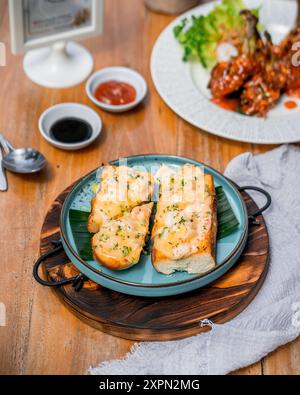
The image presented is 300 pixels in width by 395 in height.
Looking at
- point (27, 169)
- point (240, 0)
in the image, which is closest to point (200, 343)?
point (27, 169)

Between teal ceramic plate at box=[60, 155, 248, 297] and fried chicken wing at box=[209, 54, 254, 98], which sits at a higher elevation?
fried chicken wing at box=[209, 54, 254, 98]

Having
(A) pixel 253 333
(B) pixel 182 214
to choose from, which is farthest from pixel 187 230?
(A) pixel 253 333

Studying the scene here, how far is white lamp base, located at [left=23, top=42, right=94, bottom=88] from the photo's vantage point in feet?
9.86

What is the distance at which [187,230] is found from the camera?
2.07 metres

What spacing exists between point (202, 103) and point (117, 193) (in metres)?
0.88

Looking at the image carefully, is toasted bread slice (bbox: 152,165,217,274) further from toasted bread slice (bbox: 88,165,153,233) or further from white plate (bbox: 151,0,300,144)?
white plate (bbox: 151,0,300,144)

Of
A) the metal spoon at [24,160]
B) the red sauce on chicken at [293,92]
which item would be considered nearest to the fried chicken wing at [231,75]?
the red sauce on chicken at [293,92]

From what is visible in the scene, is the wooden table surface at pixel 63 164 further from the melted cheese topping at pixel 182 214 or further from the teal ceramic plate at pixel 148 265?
the melted cheese topping at pixel 182 214

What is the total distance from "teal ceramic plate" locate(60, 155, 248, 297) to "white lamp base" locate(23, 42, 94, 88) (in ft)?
2.88

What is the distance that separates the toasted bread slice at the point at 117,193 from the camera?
218 centimetres

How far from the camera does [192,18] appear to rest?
3.20m

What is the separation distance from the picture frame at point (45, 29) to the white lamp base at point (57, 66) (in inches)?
4.1

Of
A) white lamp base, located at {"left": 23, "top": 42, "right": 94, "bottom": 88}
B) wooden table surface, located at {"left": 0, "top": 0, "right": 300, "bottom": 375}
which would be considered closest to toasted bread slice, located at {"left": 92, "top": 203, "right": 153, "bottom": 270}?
wooden table surface, located at {"left": 0, "top": 0, "right": 300, "bottom": 375}

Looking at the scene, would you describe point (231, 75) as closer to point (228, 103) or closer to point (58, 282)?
point (228, 103)
